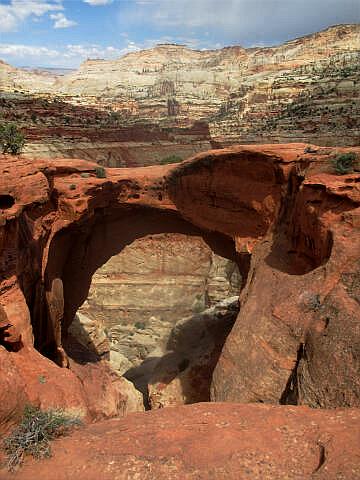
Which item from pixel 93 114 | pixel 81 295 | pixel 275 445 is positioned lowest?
pixel 81 295

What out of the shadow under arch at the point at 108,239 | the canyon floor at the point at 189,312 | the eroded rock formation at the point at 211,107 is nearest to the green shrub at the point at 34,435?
the canyon floor at the point at 189,312

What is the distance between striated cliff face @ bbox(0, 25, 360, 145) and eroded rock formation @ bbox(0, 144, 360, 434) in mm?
22279

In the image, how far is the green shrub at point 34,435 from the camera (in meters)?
4.79

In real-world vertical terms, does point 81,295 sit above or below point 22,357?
below

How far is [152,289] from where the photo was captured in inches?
1026

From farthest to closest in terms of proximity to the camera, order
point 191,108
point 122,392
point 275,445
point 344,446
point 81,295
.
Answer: point 191,108 < point 81,295 < point 122,392 < point 275,445 < point 344,446

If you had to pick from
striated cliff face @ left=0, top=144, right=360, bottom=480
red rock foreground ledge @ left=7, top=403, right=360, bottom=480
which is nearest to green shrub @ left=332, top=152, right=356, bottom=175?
striated cliff face @ left=0, top=144, right=360, bottom=480

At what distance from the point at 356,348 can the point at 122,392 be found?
8.82 metres

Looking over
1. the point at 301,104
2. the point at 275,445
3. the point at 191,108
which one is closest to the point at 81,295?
the point at 275,445

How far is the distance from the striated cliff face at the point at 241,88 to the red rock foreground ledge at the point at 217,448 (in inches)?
1190

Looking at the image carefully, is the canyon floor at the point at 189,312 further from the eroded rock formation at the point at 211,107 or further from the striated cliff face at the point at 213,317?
the eroded rock formation at the point at 211,107

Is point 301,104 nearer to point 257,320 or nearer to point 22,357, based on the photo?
point 257,320

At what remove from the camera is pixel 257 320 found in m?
9.18

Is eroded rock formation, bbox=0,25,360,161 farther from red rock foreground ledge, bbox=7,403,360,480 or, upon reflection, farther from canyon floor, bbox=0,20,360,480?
red rock foreground ledge, bbox=7,403,360,480
